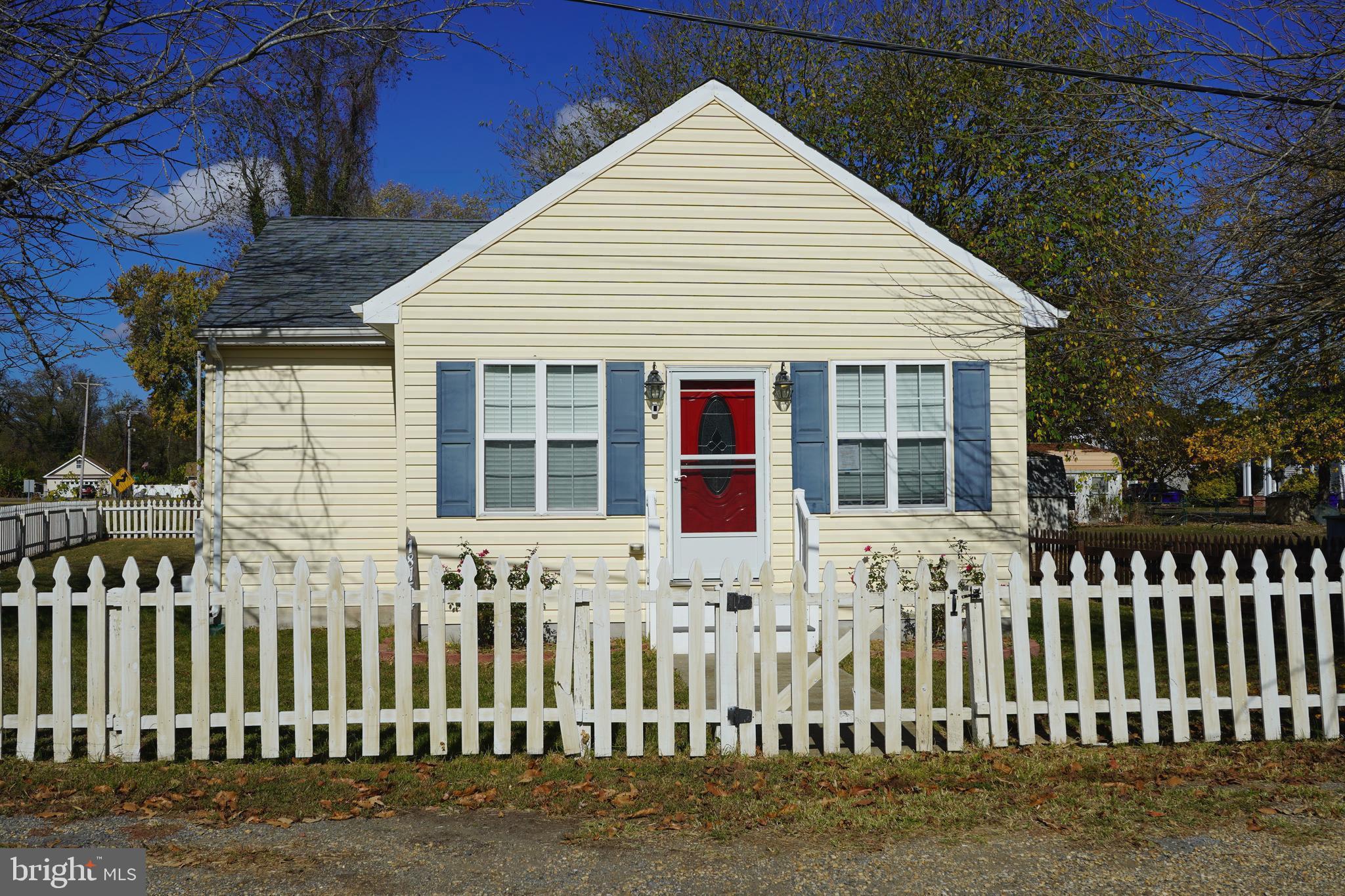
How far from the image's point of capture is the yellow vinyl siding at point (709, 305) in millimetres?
10852

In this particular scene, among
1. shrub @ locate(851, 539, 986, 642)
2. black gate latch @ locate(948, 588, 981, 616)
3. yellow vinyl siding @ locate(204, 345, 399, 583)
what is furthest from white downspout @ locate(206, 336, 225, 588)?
black gate latch @ locate(948, 588, 981, 616)

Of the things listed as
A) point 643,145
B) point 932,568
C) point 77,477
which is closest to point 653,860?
point 932,568

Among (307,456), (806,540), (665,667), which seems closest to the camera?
(665,667)

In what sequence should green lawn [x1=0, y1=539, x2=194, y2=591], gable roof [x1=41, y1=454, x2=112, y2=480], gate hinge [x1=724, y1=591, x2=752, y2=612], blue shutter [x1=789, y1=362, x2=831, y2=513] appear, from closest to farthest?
gate hinge [x1=724, y1=591, x2=752, y2=612] < blue shutter [x1=789, y1=362, x2=831, y2=513] < green lawn [x1=0, y1=539, x2=194, y2=591] < gable roof [x1=41, y1=454, x2=112, y2=480]

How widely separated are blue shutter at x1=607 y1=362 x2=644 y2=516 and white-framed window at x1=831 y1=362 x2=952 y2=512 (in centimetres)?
206

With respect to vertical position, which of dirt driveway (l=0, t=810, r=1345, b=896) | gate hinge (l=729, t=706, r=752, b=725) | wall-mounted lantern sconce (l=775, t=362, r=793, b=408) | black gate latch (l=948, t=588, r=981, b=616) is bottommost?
dirt driveway (l=0, t=810, r=1345, b=896)

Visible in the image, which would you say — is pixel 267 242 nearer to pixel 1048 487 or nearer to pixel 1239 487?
pixel 1048 487

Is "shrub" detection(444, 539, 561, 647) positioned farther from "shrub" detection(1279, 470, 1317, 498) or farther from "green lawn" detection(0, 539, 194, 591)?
"shrub" detection(1279, 470, 1317, 498)

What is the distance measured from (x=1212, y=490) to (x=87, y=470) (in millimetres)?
71165

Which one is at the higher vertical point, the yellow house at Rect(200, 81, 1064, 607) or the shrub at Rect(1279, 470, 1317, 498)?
the yellow house at Rect(200, 81, 1064, 607)

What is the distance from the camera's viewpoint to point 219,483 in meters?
12.4

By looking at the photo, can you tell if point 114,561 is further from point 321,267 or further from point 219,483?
point 219,483

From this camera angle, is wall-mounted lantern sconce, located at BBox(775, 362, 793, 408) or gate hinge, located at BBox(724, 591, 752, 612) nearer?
gate hinge, located at BBox(724, 591, 752, 612)

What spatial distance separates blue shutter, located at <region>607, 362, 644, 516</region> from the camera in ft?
35.7
